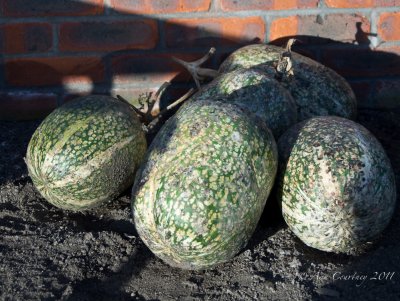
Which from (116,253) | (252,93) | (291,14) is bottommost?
(116,253)

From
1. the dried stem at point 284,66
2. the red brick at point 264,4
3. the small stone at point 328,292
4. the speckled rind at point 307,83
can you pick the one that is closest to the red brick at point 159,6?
the red brick at point 264,4

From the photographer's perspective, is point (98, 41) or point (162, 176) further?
point (98, 41)

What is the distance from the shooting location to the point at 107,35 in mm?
3525

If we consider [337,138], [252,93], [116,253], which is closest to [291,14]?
[252,93]

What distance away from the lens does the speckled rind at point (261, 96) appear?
2.88 meters

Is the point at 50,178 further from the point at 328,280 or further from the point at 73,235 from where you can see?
the point at 328,280

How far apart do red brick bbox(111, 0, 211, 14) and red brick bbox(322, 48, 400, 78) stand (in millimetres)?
769

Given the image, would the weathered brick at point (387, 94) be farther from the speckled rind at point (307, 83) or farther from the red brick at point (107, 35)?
the red brick at point (107, 35)

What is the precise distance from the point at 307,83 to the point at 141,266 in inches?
49.6

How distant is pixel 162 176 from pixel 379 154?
0.90 meters

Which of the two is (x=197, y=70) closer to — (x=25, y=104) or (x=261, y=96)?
(x=261, y=96)

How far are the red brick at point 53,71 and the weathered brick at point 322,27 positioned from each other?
101 cm

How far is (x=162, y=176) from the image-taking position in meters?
2.45

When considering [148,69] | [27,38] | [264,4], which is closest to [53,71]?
[27,38]
